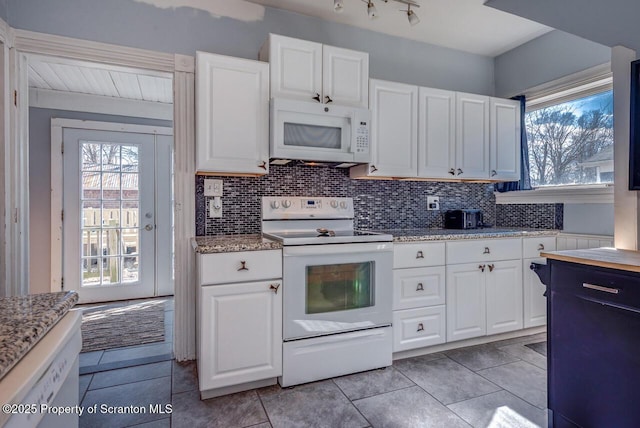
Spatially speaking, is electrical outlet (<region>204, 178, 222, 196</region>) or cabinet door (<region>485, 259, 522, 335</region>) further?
cabinet door (<region>485, 259, 522, 335</region>)

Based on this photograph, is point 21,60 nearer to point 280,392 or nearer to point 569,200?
point 280,392

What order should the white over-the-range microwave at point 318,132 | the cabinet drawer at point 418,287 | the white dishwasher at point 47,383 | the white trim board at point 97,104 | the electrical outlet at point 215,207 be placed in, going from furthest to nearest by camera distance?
1. the white trim board at point 97,104
2. the electrical outlet at point 215,207
3. the cabinet drawer at point 418,287
4. the white over-the-range microwave at point 318,132
5. the white dishwasher at point 47,383

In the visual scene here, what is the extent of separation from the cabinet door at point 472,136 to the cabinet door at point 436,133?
62mm

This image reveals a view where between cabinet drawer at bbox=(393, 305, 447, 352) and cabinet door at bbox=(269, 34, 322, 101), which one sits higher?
cabinet door at bbox=(269, 34, 322, 101)

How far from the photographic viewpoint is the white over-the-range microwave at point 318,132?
2.21m

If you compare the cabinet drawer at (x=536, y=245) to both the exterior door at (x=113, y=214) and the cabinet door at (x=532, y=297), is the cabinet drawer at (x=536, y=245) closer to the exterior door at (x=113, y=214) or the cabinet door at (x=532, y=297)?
the cabinet door at (x=532, y=297)

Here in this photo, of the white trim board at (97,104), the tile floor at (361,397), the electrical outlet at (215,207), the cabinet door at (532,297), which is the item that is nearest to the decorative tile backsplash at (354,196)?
the electrical outlet at (215,207)

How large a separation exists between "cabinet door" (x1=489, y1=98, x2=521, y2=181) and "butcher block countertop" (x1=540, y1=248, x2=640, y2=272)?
145cm

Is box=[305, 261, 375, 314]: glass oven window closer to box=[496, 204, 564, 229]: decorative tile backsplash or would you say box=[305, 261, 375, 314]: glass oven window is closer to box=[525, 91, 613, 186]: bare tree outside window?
A: box=[496, 204, 564, 229]: decorative tile backsplash

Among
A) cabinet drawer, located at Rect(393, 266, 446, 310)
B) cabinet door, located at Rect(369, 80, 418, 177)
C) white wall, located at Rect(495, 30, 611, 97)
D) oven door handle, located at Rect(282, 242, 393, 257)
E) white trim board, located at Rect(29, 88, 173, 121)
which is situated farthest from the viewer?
white trim board, located at Rect(29, 88, 173, 121)

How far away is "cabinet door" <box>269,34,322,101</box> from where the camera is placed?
7.35 feet

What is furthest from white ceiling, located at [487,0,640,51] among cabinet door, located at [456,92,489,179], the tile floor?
the tile floor

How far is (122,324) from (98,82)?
7.46ft

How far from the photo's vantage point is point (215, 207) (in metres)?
2.42
